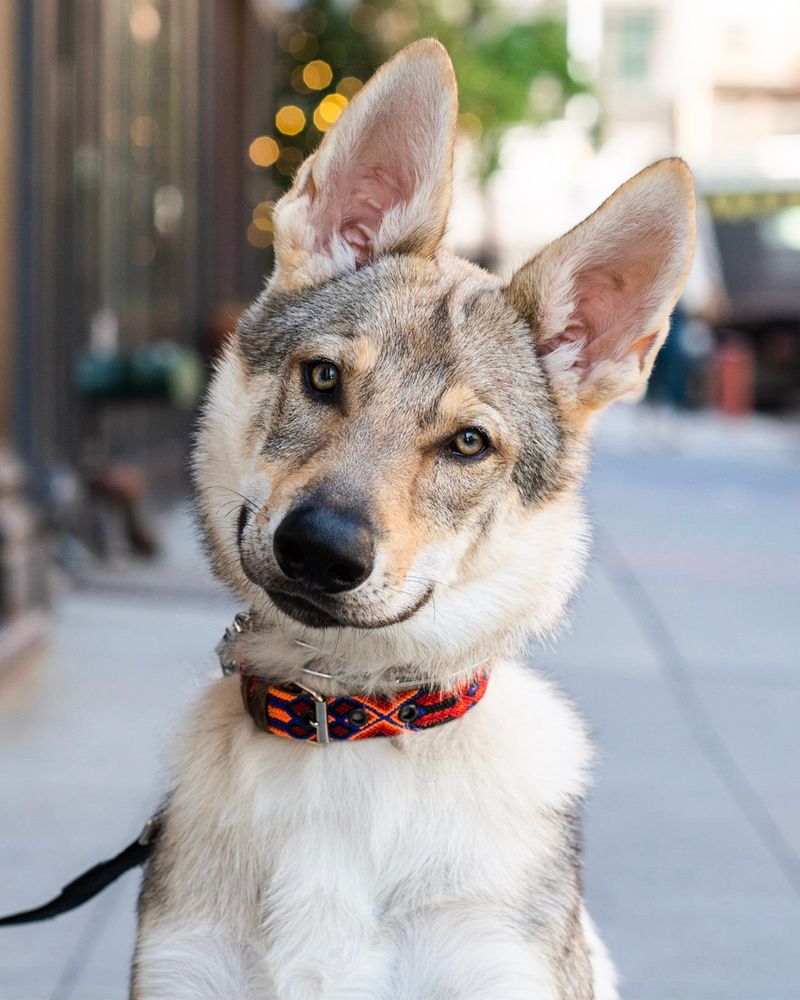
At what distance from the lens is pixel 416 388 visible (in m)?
2.72

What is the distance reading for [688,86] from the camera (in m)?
53.1

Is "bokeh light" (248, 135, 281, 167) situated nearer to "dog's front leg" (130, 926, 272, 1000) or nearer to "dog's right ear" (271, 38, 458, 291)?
"dog's right ear" (271, 38, 458, 291)

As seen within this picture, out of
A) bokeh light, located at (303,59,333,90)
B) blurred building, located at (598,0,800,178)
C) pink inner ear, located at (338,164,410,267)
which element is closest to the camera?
pink inner ear, located at (338,164,410,267)

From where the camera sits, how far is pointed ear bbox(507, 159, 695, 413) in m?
2.82

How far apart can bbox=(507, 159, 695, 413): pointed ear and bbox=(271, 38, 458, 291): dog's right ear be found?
29 centimetres

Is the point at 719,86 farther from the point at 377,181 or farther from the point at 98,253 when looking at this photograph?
the point at 377,181

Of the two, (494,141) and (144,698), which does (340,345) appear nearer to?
(144,698)

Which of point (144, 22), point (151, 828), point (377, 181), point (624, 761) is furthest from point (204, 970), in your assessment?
point (144, 22)

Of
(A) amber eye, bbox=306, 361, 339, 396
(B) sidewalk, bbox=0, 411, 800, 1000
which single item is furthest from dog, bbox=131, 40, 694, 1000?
(B) sidewalk, bbox=0, 411, 800, 1000

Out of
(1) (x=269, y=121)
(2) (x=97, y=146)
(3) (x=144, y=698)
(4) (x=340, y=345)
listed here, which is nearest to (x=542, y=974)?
(4) (x=340, y=345)

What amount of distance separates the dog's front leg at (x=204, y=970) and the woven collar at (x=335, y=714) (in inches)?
15.8

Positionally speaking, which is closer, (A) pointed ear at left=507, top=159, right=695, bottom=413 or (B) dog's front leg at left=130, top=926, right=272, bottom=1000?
(B) dog's front leg at left=130, top=926, right=272, bottom=1000

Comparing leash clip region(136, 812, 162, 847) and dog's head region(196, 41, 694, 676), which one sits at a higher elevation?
dog's head region(196, 41, 694, 676)

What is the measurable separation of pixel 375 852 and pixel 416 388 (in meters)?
0.90
